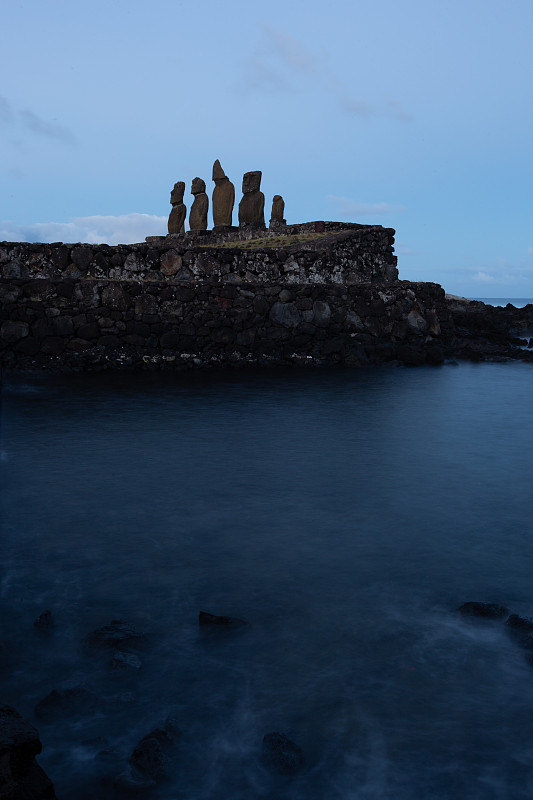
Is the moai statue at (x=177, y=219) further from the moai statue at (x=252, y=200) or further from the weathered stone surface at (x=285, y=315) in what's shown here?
the weathered stone surface at (x=285, y=315)

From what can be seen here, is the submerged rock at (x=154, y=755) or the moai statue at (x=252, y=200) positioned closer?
the submerged rock at (x=154, y=755)

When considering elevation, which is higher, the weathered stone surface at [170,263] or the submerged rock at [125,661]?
the weathered stone surface at [170,263]

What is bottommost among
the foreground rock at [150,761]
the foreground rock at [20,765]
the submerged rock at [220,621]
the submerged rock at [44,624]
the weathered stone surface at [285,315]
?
the foreground rock at [150,761]

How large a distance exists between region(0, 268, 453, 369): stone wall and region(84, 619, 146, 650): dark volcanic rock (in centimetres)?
1270

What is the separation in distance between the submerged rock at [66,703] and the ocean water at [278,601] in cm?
5

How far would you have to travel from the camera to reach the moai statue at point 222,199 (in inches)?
1379

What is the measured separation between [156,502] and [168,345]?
11.0 m

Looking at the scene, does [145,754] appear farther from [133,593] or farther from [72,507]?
[72,507]

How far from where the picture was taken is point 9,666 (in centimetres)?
392

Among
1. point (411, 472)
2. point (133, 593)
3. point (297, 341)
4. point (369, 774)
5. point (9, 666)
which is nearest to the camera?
point (369, 774)

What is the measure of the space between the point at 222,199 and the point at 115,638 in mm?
33031

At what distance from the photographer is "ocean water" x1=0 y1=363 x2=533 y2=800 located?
3203 mm

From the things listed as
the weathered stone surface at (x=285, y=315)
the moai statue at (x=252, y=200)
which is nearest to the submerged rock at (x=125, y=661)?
the weathered stone surface at (x=285, y=315)

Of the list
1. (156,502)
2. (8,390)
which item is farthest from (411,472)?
(8,390)
